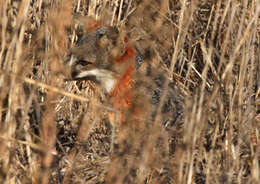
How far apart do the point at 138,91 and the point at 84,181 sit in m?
0.71

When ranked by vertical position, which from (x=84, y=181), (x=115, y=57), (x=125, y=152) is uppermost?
(x=115, y=57)

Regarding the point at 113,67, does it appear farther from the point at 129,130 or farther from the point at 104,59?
the point at 129,130

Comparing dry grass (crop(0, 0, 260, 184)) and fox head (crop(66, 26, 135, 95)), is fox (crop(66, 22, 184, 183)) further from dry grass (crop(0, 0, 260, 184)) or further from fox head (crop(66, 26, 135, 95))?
dry grass (crop(0, 0, 260, 184))

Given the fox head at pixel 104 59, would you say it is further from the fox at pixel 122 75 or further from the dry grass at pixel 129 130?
the dry grass at pixel 129 130

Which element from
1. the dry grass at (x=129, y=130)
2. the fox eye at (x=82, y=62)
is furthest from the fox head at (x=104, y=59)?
the dry grass at (x=129, y=130)

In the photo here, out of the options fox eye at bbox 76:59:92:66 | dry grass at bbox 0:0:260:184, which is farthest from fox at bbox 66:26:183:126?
dry grass at bbox 0:0:260:184

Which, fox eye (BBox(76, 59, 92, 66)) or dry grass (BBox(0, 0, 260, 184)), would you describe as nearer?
dry grass (BBox(0, 0, 260, 184))

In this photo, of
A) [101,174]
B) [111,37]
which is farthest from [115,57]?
[101,174]

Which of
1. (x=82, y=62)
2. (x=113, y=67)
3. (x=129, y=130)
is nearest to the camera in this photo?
(x=129, y=130)

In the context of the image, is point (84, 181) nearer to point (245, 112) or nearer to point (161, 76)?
point (161, 76)

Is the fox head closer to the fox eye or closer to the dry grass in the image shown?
the fox eye

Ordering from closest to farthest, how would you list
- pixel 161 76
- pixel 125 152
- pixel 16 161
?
pixel 125 152 < pixel 16 161 < pixel 161 76

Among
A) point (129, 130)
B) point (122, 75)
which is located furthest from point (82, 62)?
point (129, 130)

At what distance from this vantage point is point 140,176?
290 centimetres
